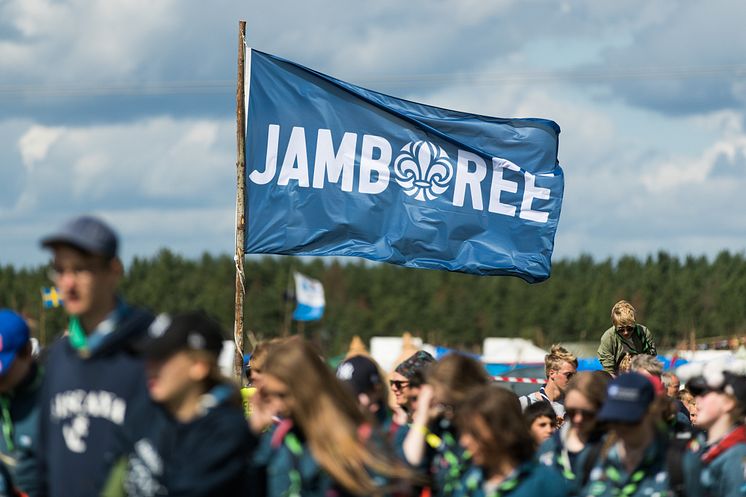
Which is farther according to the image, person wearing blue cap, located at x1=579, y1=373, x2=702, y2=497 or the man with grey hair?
the man with grey hair

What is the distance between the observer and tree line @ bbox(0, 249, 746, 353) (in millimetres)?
117562

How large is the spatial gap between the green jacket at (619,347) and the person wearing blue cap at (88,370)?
7.20 meters

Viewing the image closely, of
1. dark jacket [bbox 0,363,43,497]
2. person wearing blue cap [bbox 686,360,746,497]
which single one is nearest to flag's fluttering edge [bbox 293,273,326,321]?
person wearing blue cap [bbox 686,360,746,497]

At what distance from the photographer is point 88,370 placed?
16.0 ft

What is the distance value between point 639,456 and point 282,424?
1.70 m

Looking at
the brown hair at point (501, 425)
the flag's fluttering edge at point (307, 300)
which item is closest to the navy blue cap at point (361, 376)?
the brown hair at point (501, 425)

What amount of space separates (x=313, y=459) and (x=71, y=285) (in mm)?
1150

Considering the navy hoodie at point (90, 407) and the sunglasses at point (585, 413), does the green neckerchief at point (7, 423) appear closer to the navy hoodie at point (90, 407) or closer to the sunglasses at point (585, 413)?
the navy hoodie at point (90, 407)

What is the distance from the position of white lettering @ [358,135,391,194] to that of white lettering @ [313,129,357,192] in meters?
0.11

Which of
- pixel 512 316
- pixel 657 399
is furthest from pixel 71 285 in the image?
pixel 512 316

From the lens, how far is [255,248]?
11.0 m

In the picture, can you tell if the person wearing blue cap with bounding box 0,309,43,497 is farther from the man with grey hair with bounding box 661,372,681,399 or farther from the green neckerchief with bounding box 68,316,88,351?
the man with grey hair with bounding box 661,372,681,399

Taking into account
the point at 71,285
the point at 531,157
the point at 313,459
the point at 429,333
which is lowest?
the point at 429,333

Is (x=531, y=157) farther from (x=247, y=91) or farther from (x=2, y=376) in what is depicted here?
(x=2, y=376)
